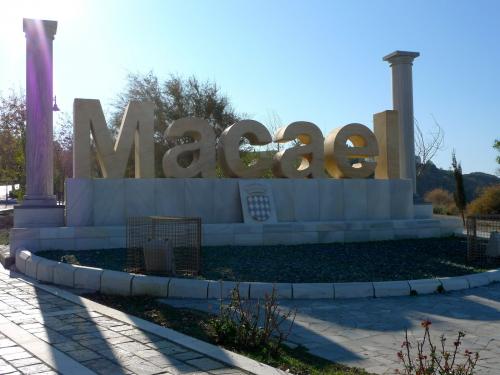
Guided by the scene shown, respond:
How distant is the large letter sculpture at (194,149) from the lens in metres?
13.8

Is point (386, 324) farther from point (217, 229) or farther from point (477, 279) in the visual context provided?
point (217, 229)

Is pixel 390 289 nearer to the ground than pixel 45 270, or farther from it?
nearer to the ground

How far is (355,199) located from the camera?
15.2 m

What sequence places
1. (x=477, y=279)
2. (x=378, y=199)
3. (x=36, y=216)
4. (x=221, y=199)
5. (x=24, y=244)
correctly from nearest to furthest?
(x=477, y=279), (x=24, y=244), (x=36, y=216), (x=221, y=199), (x=378, y=199)

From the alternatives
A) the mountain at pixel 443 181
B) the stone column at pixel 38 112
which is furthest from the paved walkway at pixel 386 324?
the mountain at pixel 443 181

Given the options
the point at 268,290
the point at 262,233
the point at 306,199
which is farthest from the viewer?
the point at 306,199

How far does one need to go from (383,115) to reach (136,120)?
7.38 metres

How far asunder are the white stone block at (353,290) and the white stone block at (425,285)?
766 mm

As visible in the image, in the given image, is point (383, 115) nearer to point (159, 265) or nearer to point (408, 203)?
point (408, 203)

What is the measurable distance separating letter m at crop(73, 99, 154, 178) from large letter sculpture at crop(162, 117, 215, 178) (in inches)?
21.5

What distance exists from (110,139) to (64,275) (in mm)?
5086

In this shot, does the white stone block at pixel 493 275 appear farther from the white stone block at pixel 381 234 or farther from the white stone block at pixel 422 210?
the white stone block at pixel 422 210

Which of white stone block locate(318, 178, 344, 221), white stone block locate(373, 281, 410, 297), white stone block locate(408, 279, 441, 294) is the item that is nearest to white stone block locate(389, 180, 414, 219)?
white stone block locate(318, 178, 344, 221)

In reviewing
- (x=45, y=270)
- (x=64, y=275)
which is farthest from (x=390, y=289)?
(x=45, y=270)
